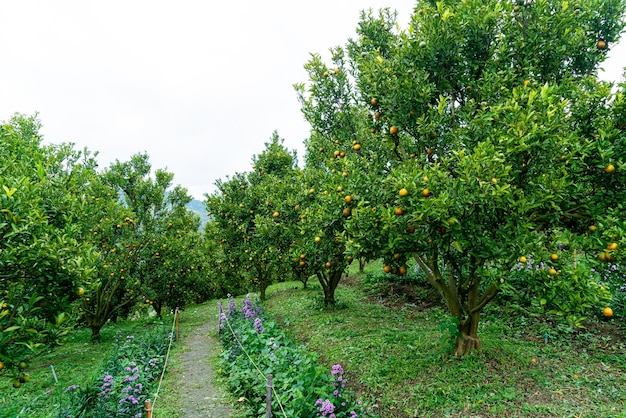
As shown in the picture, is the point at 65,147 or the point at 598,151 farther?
the point at 65,147

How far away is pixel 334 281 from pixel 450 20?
835 centimetres

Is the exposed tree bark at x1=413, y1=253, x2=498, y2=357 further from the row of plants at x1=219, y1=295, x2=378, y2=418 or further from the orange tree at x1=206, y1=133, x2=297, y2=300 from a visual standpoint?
the orange tree at x1=206, y1=133, x2=297, y2=300

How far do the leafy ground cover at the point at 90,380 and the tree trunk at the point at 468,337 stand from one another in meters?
5.53

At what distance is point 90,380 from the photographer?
20.4 feet

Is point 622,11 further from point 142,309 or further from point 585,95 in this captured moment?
point 142,309

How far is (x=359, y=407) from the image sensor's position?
5391 millimetres

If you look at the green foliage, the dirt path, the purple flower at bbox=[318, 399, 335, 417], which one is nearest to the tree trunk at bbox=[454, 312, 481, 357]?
the green foliage

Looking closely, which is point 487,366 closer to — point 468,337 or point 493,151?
point 468,337

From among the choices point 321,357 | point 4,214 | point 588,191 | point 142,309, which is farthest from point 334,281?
point 142,309

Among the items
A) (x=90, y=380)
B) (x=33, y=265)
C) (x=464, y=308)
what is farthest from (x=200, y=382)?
(x=464, y=308)

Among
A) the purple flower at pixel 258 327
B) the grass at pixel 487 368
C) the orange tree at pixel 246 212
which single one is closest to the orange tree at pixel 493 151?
the grass at pixel 487 368

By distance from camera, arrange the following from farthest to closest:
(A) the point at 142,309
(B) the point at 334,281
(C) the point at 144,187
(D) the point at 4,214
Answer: (A) the point at 142,309, (C) the point at 144,187, (B) the point at 334,281, (D) the point at 4,214

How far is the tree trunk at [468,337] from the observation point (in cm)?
651

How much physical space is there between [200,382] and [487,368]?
6.08 meters
